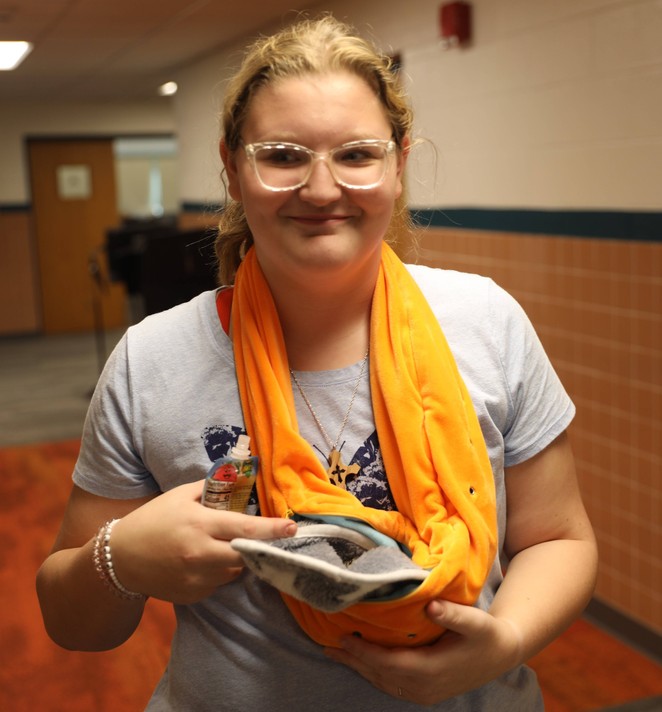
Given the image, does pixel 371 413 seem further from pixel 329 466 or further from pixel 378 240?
pixel 378 240

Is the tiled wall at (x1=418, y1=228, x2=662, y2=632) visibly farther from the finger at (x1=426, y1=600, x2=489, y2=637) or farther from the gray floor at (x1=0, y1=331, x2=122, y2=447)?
the gray floor at (x1=0, y1=331, x2=122, y2=447)

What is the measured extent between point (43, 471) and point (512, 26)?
3670 mm

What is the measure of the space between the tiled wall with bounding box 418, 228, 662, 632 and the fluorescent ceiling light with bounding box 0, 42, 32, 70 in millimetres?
4228

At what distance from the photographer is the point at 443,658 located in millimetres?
911

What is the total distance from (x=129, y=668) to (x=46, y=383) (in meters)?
5.36

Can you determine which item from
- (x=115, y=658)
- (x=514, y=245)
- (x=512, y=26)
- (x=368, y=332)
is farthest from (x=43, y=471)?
(x=368, y=332)

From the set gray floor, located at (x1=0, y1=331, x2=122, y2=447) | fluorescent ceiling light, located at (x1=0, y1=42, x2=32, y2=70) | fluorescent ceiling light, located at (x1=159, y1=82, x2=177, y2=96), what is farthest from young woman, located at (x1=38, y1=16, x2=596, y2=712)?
fluorescent ceiling light, located at (x1=159, y1=82, x2=177, y2=96)

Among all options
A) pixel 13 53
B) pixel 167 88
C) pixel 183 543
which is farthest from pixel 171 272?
pixel 167 88

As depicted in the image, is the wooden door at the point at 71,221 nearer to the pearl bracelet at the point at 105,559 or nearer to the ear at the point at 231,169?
the ear at the point at 231,169

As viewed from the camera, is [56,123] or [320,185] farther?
[56,123]

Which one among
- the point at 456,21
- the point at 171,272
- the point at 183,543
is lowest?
the point at 171,272

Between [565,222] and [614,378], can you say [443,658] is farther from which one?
[565,222]

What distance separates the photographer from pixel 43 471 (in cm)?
548

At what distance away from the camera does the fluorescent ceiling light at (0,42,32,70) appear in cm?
624
